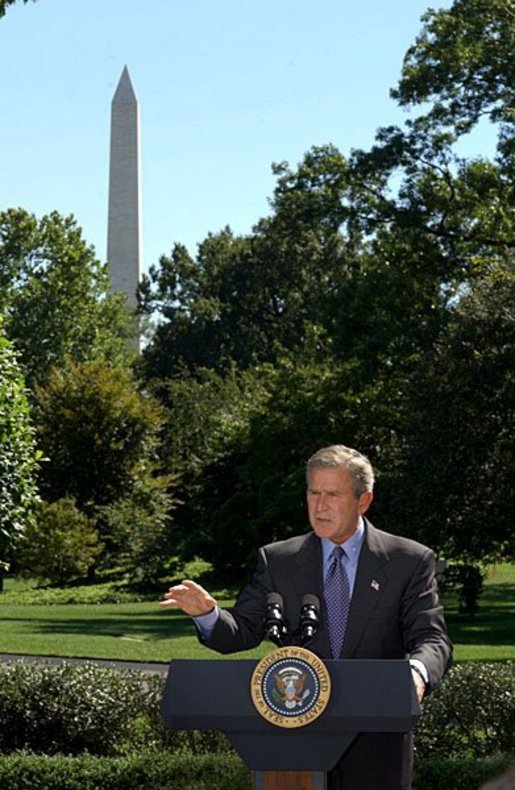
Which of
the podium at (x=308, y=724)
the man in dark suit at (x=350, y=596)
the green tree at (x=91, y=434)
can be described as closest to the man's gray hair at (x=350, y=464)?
the man in dark suit at (x=350, y=596)

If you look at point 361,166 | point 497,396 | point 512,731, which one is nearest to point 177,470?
point 361,166

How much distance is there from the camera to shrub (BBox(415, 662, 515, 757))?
9.70 meters

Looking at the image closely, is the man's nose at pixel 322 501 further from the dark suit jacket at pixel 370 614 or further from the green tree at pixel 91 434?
the green tree at pixel 91 434

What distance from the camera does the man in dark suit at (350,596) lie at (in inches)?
199

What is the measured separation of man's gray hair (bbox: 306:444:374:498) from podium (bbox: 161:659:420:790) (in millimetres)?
983

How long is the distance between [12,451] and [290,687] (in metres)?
10.4

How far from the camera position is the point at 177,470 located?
2029 inches

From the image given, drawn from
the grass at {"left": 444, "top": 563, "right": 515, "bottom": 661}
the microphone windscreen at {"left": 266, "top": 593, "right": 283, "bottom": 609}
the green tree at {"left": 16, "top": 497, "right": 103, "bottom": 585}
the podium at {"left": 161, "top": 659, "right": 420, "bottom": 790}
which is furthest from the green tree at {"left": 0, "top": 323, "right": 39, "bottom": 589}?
the green tree at {"left": 16, "top": 497, "right": 103, "bottom": 585}

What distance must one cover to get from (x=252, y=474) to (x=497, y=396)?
12751 mm

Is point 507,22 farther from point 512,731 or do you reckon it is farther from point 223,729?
point 223,729

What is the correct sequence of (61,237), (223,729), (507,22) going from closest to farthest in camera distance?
1. (223,729)
2. (507,22)
3. (61,237)

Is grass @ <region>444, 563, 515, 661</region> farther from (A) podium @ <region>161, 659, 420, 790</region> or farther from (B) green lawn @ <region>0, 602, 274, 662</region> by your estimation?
(A) podium @ <region>161, 659, 420, 790</region>

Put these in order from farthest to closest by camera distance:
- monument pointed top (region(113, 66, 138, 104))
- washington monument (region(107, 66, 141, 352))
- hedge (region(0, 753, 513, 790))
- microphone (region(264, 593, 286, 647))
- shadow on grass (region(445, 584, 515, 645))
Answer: monument pointed top (region(113, 66, 138, 104)), washington monument (region(107, 66, 141, 352)), shadow on grass (region(445, 584, 515, 645)), hedge (region(0, 753, 513, 790)), microphone (region(264, 593, 286, 647))

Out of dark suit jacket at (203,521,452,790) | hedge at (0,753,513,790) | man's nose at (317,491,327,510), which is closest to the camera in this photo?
dark suit jacket at (203,521,452,790)
